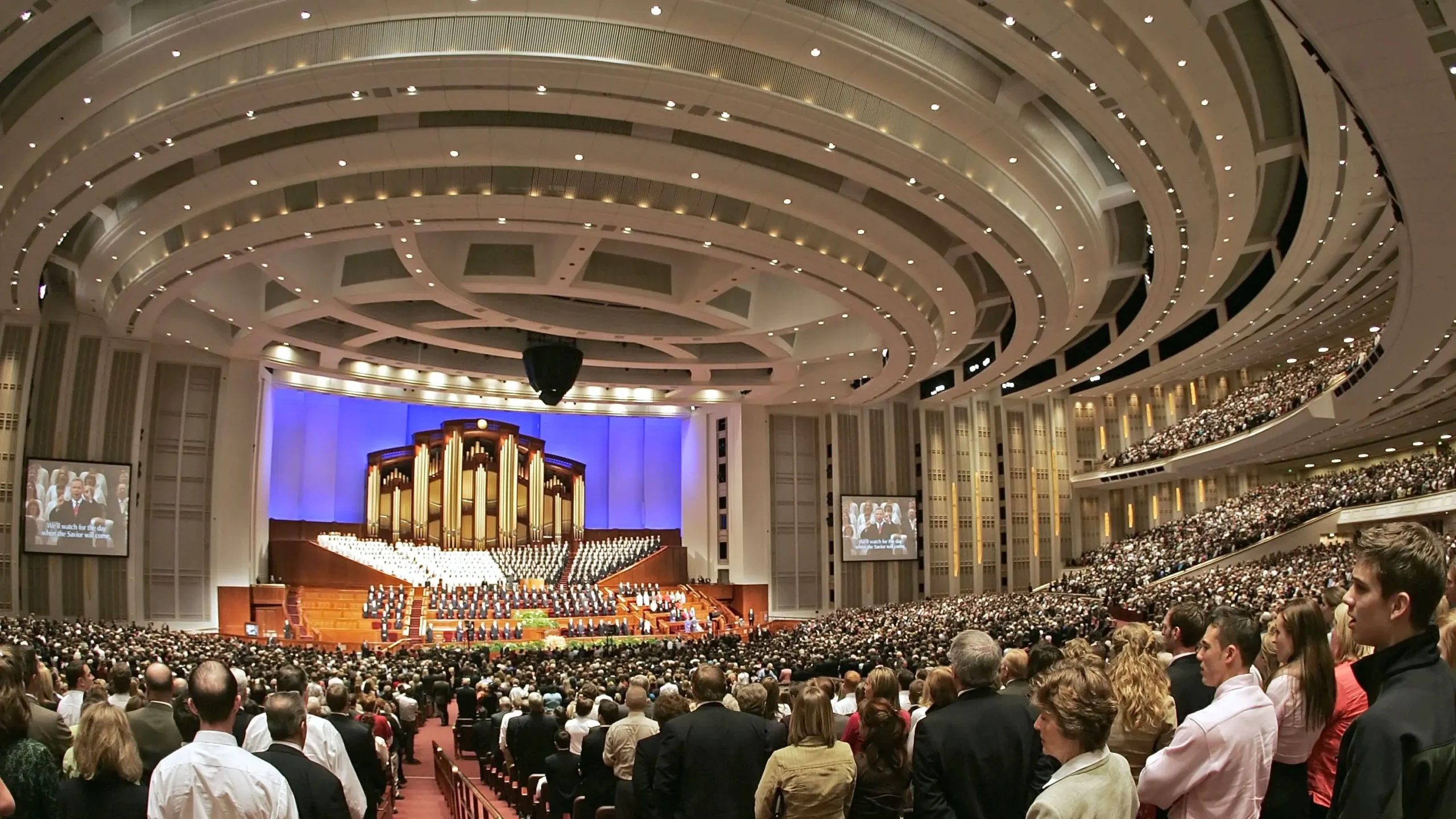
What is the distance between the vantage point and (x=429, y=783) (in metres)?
11.6

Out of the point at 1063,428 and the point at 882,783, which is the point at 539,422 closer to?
the point at 1063,428

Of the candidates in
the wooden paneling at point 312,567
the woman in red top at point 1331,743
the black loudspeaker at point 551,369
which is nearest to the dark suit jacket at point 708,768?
the woman in red top at point 1331,743

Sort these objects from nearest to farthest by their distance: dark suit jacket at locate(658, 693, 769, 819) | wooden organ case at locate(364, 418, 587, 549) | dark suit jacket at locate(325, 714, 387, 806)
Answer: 1. dark suit jacket at locate(658, 693, 769, 819)
2. dark suit jacket at locate(325, 714, 387, 806)
3. wooden organ case at locate(364, 418, 587, 549)

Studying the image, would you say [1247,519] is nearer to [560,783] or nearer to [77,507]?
[560,783]

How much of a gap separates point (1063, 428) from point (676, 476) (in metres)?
14.4

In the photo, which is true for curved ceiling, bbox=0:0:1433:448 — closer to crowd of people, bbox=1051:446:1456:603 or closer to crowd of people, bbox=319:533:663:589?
crowd of people, bbox=1051:446:1456:603

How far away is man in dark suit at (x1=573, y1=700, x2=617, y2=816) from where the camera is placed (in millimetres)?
6172

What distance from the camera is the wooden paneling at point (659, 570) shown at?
111 ft

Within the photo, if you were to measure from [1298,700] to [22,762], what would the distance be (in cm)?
381

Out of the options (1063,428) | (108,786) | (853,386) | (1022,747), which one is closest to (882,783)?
(1022,747)

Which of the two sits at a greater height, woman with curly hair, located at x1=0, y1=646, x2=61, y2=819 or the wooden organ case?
the wooden organ case

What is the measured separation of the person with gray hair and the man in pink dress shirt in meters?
0.70

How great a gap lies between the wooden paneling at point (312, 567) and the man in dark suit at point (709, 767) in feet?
90.7

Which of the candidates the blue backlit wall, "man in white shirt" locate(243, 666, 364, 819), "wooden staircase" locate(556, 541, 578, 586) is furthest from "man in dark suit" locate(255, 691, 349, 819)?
the blue backlit wall
